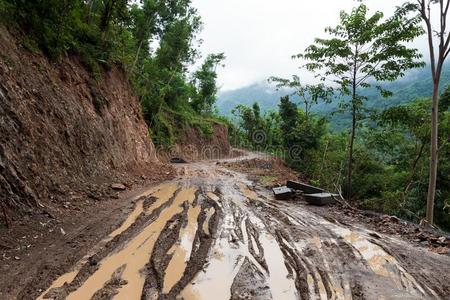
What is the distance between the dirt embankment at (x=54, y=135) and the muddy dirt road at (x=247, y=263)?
1901 millimetres

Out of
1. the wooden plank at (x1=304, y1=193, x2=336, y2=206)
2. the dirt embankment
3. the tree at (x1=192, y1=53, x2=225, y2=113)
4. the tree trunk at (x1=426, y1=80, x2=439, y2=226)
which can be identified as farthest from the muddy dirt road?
the tree at (x1=192, y1=53, x2=225, y2=113)

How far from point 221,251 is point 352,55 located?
803cm

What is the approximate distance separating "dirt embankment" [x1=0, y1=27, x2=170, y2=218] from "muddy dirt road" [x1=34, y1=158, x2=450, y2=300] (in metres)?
1.90

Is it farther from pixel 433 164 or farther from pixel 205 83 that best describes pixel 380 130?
pixel 205 83

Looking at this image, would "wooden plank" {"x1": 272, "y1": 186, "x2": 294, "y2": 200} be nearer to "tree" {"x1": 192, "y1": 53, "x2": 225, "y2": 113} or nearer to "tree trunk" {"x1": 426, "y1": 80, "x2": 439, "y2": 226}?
"tree trunk" {"x1": 426, "y1": 80, "x2": 439, "y2": 226}

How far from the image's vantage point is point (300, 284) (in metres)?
3.74

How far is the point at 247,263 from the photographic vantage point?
14.2 ft

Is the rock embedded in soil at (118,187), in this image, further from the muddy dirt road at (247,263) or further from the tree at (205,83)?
the tree at (205,83)

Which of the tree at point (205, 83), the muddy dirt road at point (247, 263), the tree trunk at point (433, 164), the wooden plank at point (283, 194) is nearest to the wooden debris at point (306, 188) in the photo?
the wooden plank at point (283, 194)

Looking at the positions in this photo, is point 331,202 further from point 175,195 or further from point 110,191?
point 110,191

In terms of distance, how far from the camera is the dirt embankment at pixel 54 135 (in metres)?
5.79

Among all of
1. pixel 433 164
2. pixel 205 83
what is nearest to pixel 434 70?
pixel 433 164

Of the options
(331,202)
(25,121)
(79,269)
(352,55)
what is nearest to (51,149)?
(25,121)

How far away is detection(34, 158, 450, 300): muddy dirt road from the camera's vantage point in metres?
3.53
